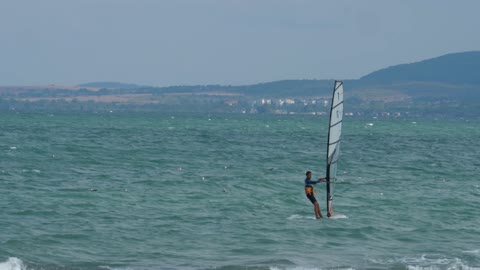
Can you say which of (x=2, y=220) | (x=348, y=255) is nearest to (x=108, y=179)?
(x=2, y=220)

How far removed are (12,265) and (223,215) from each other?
936 cm

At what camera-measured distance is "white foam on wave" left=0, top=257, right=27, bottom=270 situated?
21.7 meters

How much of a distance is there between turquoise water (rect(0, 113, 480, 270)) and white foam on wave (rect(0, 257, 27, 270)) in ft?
0.15

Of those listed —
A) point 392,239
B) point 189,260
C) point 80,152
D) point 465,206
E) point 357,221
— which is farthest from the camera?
point 80,152

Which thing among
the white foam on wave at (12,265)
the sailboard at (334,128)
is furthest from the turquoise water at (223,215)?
the sailboard at (334,128)

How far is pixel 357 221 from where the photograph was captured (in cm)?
2925

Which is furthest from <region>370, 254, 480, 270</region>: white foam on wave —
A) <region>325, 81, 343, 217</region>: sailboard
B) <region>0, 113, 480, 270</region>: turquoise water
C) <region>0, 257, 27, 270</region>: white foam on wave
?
<region>0, 257, 27, 270</region>: white foam on wave

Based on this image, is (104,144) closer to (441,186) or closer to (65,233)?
(441,186)

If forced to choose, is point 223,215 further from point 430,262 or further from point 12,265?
point 12,265

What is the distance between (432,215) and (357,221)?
333cm

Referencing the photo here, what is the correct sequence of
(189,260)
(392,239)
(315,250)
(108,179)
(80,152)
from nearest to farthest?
1. (189,260)
2. (315,250)
3. (392,239)
4. (108,179)
5. (80,152)

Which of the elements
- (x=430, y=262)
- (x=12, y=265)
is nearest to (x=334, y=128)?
(x=430, y=262)

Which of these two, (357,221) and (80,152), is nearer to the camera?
(357,221)

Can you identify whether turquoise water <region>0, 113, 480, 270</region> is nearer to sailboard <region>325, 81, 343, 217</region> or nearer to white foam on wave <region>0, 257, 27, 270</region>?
white foam on wave <region>0, 257, 27, 270</region>
